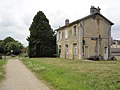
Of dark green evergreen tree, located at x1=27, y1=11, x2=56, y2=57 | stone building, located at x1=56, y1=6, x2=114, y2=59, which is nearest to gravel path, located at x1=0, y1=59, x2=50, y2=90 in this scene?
stone building, located at x1=56, y1=6, x2=114, y2=59

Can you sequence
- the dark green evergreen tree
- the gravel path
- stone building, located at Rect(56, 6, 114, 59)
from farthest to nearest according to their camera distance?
the dark green evergreen tree < stone building, located at Rect(56, 6, 114, 59) < the gravel path

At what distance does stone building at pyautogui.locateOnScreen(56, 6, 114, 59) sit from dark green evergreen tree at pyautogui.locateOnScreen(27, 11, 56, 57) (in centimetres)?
1412

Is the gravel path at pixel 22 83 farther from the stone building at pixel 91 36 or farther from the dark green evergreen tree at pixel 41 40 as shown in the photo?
the dark green evergreen tree at pixel 41 40

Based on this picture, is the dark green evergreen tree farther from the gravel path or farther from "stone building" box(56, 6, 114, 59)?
the gravel path

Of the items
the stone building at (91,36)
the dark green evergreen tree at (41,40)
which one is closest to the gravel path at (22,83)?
the stone building at (91,36)

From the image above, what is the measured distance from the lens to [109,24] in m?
51.4

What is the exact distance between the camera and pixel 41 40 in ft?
219

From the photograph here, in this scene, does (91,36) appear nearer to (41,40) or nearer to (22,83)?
(41,40)

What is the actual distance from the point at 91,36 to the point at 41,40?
1950 centimetres

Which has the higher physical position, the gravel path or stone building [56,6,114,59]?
stone building [56,6,114,59]

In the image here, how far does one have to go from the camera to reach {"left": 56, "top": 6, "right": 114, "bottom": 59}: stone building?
49.4 metres

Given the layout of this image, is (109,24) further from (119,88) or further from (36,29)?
(119,88)

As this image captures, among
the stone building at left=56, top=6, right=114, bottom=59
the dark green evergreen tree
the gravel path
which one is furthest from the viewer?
the dark green evergreen tree

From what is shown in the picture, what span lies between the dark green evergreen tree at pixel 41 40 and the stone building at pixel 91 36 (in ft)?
46.3
